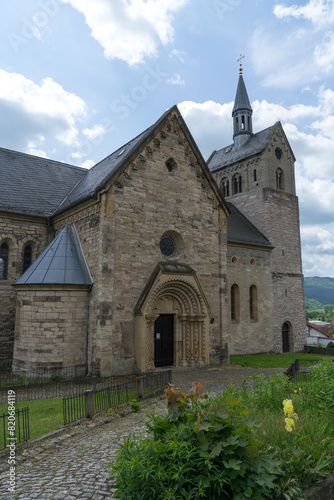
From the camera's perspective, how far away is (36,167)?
24062 millimetres

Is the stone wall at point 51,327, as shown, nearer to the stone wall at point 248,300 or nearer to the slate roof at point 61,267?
the slate roof at point 61,267

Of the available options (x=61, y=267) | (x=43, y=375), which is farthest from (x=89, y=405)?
(x=61, y=267)

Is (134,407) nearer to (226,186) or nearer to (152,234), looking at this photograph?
(152,234)

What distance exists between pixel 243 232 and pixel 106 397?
64.7 ft

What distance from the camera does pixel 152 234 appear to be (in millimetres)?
17891

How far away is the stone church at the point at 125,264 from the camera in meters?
16.0

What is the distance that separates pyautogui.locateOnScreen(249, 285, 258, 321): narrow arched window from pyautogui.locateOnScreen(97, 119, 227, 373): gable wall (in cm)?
760

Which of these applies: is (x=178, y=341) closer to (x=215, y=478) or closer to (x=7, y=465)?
(x=7, y=465)

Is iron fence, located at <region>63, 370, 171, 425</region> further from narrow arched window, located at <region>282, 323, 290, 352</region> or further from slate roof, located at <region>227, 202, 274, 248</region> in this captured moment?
narrow arched window, located at <region>282, 323, 290, 352</region>

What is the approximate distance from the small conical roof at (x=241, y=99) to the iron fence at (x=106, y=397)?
102 feet

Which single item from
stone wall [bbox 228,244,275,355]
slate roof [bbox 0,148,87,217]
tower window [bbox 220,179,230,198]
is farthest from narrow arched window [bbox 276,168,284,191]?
slate roof [bbox 0,148,87,217]

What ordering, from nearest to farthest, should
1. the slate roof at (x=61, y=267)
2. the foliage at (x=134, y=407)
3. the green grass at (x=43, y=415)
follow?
the green grass at (x=43, y=415)
the foliage at (x=134, y=407)
the slate roof at (x=61, y=267)

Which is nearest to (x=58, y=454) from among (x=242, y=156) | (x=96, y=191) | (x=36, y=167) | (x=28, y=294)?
(x=28, y=294)

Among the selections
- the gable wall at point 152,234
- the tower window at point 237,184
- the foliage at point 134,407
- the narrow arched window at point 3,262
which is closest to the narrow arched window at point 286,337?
the gable wall at point 152,234
